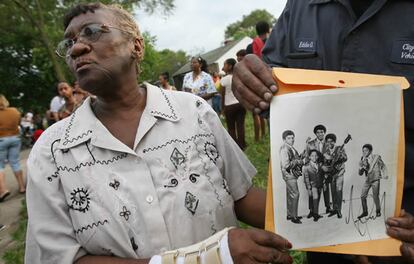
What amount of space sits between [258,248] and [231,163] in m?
0.46

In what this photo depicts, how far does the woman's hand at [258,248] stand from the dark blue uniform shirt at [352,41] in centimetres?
53

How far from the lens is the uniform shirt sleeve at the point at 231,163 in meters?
1.54

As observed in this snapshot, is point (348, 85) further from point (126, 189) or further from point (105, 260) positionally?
point (105, 260)

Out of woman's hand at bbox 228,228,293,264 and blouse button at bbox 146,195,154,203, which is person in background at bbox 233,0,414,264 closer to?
woman's hand at bbox 228,228,293,264

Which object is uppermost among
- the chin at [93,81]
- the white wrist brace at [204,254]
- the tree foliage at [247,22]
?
the tree foliage at [247,22]

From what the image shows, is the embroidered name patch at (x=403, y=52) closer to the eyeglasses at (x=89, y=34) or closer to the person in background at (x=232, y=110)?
the eyeglasses at (x=89, y=34)

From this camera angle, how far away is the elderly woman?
1.29 meters

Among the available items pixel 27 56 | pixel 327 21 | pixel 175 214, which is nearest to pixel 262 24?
pixel 327 21

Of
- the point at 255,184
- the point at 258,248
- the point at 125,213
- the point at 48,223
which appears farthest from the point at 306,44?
the point at 255,184

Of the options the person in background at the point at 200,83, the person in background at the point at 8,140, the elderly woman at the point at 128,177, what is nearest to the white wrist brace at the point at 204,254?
the elderly woman at the point at 128,177

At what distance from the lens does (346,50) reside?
1.35m

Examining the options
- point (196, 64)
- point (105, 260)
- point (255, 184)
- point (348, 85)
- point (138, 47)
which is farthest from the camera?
point (196, 64)

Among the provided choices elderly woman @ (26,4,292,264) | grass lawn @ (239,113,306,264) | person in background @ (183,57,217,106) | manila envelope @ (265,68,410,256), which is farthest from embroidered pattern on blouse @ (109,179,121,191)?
person in background @ (183,57,217,106)

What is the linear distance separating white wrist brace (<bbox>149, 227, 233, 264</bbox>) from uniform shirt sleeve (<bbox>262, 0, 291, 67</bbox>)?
2.30ft
